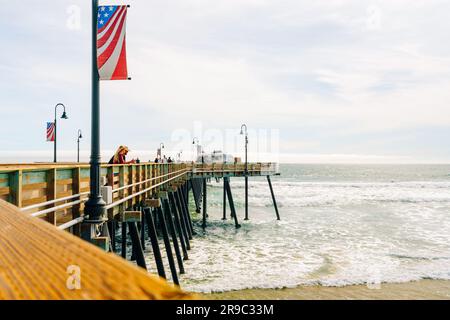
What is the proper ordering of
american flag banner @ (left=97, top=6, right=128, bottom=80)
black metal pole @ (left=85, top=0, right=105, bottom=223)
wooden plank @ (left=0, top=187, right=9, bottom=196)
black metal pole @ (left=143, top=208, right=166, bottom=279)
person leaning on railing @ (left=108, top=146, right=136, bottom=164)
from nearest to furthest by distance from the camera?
wooden plank @ (left=0, top=187, right=9, bottom=196)
black metal pole @ (left=85, top=0, right=105, bottom=223)
american flag banner @ (left=97, top=6, right=128, bottom=80)
black metal pole @ (left=143, top=208, right=166, bottom=279)
person leaning on railing @ (left=108, top=146, right=136, bottom=164)

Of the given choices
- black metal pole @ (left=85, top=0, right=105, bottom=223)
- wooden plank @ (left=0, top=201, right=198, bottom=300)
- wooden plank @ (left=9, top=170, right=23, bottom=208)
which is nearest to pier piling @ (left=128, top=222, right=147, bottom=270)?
black metal pole @ (left=85, top=0, right=105, bottom=223)

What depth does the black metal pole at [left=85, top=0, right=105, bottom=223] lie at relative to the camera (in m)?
7.11

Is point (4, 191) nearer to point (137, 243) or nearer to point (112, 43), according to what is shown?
point (112, 43)

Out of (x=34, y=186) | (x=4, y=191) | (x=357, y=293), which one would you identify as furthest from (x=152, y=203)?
(x=357, y=293)

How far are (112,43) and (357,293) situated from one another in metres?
13.0

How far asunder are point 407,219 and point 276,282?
90.1ft

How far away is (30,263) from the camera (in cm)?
144

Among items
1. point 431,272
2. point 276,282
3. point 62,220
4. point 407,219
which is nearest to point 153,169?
point 276,282

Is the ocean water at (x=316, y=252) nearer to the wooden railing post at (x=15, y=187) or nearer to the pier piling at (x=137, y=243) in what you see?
the pier piling at (x=137, y=243)

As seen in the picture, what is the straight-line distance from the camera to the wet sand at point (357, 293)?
45.7 ft

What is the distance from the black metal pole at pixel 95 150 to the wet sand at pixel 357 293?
8065mm

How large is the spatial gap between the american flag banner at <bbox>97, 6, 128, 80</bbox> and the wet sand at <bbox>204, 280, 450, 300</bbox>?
31.6 ft

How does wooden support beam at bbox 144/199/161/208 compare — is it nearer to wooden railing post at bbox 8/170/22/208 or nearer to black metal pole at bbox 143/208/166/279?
black metal pole at bbox 143/208/166/279
